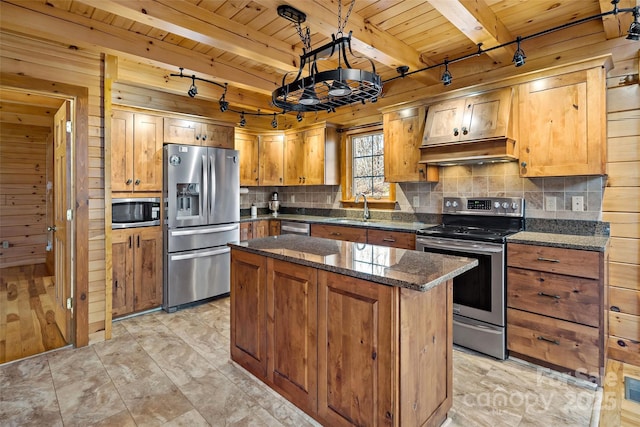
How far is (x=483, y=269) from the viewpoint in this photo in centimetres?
276

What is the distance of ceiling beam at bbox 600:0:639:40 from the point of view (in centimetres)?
219

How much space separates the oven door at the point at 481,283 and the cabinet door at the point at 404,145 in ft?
3.07

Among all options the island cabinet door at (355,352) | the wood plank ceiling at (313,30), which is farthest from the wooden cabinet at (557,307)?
the wood plank ceiling at (313,30)

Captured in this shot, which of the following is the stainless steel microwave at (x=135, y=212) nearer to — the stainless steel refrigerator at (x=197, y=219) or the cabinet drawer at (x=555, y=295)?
the stainless steel refrigerator at (x=197, y=219)

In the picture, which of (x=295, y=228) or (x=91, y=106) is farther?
(x=295, y=228)

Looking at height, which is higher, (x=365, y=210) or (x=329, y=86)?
(x=329, y=86)

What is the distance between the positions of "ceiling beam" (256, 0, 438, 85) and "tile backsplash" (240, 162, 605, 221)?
3.62 ft

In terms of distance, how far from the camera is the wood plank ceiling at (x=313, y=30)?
2.36 m

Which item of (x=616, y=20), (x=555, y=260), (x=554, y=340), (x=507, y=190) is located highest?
(x=616, y=20)

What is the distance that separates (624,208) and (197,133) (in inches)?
166

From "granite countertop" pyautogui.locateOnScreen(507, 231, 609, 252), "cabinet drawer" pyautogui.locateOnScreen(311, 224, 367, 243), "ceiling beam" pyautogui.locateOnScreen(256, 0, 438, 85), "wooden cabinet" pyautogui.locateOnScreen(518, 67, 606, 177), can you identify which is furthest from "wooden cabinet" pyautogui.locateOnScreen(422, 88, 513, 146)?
"cabinet drawer" pyautogui.locateOnScreen(311, 224, 367, 243)

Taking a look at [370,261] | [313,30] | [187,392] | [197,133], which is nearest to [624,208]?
[370,261]

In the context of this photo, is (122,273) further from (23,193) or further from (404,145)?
(23,193)

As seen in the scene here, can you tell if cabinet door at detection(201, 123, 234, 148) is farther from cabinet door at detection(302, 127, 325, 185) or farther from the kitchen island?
the kitchen island
